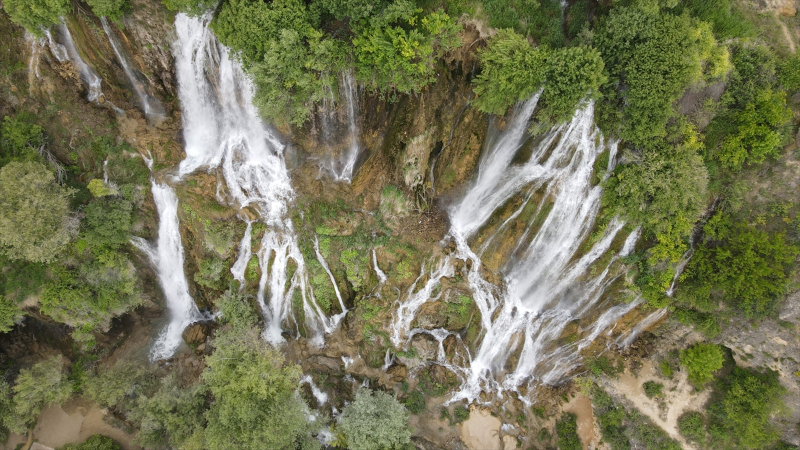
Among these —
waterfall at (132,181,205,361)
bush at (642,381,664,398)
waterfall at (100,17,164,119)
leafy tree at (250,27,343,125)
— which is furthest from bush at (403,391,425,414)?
waterfall at (100,17,164,119)

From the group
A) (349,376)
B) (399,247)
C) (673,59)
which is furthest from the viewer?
(349,376)

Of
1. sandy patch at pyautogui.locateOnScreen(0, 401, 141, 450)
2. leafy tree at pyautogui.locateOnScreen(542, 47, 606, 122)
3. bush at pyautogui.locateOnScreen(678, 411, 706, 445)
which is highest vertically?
leafy tree at pyautogui.locateOnScreen(542, 47, 606, 122)

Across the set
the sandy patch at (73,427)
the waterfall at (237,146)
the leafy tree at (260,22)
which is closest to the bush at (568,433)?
the waterfall at (237,146)

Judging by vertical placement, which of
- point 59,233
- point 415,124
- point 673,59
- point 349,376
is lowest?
point 349,376

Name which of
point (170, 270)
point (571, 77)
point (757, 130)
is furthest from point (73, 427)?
point (757, 130)

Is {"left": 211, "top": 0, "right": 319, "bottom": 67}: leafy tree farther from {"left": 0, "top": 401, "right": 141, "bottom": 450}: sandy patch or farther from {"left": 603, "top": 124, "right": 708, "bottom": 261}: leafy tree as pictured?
{"left": 0, "top": 401, "right": 141, "bottom": 450}: sandy patch

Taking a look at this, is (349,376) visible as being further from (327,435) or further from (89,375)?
(89,375)

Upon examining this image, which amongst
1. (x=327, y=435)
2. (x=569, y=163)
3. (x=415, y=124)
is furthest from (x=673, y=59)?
(x=327, y=435)
